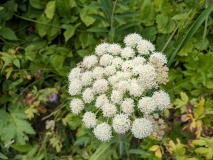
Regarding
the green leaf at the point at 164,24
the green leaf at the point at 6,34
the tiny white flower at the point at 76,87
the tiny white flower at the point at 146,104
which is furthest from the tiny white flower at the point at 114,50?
the green leaf at the point at 6,34

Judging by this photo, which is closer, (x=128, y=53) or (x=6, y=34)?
(x=128, y=53)

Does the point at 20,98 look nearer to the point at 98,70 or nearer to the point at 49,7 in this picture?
the point at 49,7

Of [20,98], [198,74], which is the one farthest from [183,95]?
[20,98]

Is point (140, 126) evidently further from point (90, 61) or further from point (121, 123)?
point (90, 61)

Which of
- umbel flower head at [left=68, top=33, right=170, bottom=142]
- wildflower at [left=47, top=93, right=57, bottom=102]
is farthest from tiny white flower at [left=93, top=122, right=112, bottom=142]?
wildflower at [left=47, top=93, right=57, bottom=102]

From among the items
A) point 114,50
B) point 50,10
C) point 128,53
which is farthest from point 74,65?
point 128,53

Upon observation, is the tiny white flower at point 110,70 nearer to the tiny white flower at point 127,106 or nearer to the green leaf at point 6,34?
the tiny white flower at point 127,106
